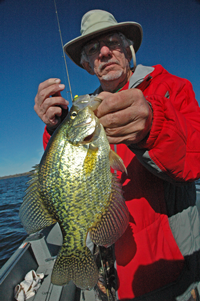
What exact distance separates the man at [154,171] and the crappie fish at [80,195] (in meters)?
0.20

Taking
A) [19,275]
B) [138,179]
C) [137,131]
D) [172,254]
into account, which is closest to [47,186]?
[137,131]

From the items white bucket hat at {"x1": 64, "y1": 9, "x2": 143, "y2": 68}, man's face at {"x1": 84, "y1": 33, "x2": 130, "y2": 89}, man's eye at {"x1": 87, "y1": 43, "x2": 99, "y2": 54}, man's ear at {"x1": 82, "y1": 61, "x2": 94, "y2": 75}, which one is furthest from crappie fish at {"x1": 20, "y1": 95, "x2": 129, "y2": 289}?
man's ear at {"x1": 82, "y1": 61, "x2": 94, "y2": 75}

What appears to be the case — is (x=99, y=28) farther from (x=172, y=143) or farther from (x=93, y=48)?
(x=172, y=143)

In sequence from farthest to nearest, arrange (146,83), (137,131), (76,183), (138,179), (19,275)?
(19,275), (146,83), (138,179), (76,183), (137,131)

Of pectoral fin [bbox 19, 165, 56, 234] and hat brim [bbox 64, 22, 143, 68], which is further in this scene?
hat brim [bbox 64, 22, 143, 68]

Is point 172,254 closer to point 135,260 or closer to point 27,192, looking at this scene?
point 135,260

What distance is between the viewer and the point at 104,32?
2781 millimetres

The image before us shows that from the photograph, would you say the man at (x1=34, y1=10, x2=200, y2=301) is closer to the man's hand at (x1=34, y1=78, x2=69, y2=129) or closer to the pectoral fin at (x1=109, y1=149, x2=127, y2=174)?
the man's hand at (x1=34, y1=78, x2=69, y2=129)

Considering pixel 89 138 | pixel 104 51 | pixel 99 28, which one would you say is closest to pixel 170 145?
pixel 89 138

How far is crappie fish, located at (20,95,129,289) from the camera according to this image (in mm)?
1475

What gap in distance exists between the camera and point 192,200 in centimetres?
225

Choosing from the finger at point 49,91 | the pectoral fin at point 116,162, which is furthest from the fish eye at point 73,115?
the pectoral fin at point 116,162

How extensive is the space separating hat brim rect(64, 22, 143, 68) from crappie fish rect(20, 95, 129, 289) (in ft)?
6.20

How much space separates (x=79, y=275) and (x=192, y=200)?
1723 mm
